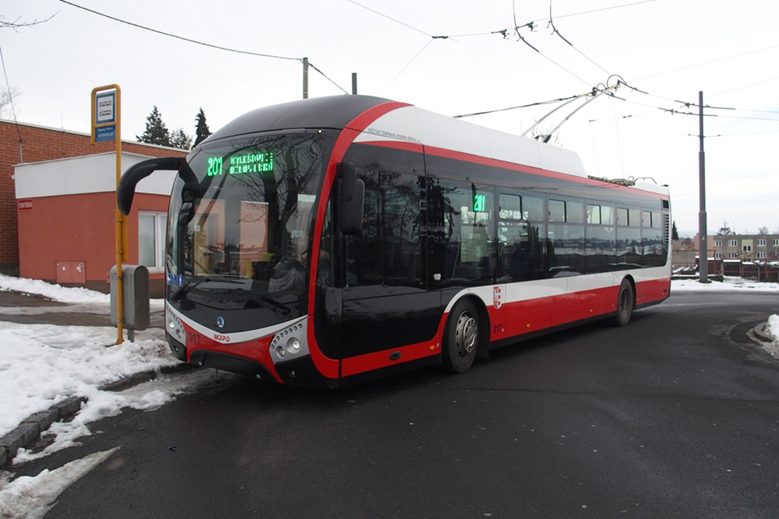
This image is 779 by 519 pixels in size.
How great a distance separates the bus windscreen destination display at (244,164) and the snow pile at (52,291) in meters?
8.82

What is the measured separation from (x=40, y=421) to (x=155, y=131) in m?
58.4

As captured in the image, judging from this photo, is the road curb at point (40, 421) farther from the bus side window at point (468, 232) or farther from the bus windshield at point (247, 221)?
the bus side window at point (468, 232)

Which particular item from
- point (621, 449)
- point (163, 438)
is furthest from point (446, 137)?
point (163, 438)

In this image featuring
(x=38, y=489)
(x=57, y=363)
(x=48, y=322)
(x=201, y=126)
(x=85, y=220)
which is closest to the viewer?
(x=38, y=489)

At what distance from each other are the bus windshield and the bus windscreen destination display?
1 cm

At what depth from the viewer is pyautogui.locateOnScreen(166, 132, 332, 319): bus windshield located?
561 cm

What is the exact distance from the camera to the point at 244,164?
19.8ft

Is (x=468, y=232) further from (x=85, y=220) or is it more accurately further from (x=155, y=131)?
(x=155, y=131)

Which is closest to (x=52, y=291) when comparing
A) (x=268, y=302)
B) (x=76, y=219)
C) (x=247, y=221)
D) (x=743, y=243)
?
(x=76, y=219)

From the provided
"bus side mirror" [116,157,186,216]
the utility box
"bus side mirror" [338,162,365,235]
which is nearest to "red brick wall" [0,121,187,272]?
the utility box

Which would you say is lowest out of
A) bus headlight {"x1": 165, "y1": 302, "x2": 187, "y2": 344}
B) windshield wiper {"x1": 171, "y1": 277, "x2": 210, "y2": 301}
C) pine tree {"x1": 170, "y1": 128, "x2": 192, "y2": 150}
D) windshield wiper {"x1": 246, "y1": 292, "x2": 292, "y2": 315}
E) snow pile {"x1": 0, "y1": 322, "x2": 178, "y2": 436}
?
snow pile {"x1": 0, "y1": 322, "x2": 178, "y2": 436}

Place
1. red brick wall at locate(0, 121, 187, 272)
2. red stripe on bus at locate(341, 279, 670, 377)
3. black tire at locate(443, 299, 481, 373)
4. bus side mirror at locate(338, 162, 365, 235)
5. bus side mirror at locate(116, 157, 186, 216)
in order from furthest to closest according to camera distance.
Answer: red brick wall at locate(0, 121, 187, 272), black tire at locate(443, 299, 481, 373), bus side mirror at locate(116, 157, 186, 216), red stripe on bus at locate(341, 279, 670, 377), bus side mirror at locate(338, 162, 365, 235)

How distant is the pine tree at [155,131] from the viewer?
55162 mm

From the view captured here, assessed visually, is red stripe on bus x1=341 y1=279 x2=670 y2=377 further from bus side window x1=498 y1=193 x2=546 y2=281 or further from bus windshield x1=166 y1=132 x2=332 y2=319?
bus windshield x1=166 y1=132 x2=332 y2=319
